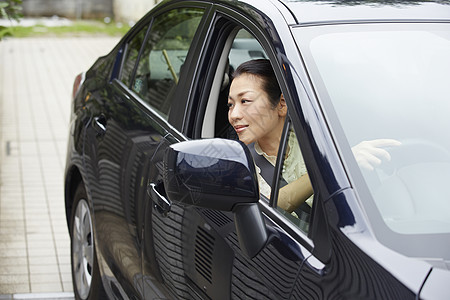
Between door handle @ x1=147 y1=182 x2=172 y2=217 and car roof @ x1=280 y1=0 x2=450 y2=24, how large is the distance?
0.75 m

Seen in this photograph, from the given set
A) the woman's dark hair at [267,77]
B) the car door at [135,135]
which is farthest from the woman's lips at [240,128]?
the car door at [135,135]

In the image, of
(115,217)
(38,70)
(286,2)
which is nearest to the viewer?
(286,2)

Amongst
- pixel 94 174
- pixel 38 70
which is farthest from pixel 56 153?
pixel 38 70

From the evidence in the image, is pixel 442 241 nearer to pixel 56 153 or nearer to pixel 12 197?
pixel 12 197

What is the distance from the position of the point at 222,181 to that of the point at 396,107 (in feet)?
1.99

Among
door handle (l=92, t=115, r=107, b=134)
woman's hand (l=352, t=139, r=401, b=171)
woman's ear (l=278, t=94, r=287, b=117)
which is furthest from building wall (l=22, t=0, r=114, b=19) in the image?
woman's hand (l=352, t=139, r=401, b=171)

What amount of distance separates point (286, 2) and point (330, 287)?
1133 millimetres

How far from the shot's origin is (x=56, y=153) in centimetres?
817

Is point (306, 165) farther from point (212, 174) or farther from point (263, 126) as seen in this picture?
point (263, 126)

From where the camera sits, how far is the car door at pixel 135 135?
308cm

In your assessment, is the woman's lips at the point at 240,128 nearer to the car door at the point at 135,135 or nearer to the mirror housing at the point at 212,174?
the car door at the point at 135,135

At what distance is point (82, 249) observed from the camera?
161 inches

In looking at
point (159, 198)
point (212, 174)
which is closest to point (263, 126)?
point (159, 198)

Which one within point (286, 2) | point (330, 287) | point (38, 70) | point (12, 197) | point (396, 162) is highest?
point (286, 2)
